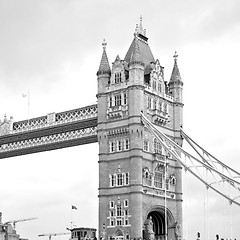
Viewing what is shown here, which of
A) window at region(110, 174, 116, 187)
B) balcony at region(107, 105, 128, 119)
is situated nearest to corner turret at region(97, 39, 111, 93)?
balcony at region(107, 105, 128, 119)

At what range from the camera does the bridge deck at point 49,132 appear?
89.6 metres

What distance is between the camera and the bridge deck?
89.6m

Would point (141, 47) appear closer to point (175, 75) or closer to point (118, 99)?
point (175, 75)

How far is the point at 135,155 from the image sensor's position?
81.8 meters

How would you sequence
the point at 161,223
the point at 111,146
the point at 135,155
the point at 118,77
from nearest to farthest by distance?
the point at 135,155, the point at 111,146, the point at 118,77, the point at 161,223

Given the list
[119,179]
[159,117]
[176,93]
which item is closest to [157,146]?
[159,117]

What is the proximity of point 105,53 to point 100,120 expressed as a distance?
8.37 meters

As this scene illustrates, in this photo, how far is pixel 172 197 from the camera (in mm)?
86250

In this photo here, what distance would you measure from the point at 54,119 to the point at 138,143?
15732 millimetres

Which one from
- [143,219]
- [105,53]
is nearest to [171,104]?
[105,53]

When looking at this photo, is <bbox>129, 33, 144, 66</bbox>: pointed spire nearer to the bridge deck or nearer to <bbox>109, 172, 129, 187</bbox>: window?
the bridge deck

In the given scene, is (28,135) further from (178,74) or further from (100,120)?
(178,74)

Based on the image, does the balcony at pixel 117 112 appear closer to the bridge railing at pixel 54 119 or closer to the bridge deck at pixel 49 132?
the bridge deck at pixel 49 132

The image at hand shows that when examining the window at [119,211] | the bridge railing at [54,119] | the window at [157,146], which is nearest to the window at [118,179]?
the window at [119,211]
